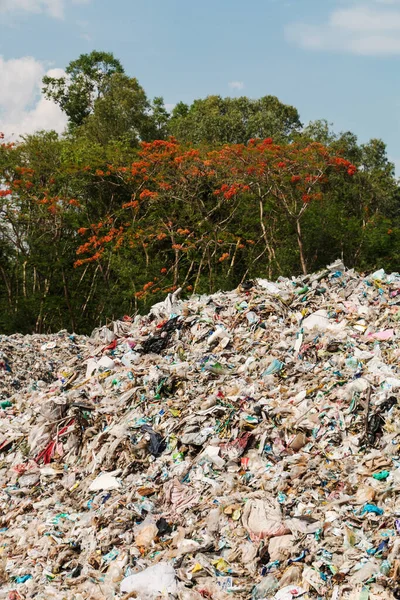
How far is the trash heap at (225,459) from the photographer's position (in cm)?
396

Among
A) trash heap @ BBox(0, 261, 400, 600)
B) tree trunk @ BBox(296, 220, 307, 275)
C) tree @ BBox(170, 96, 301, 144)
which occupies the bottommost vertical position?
trash heap @ BBox(0, 261, 400, 600)

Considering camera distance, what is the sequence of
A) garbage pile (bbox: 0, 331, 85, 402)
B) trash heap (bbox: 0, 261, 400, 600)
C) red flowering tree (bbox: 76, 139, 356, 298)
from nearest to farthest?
1. trash heap (bbox: 0, 261, 400, 600)
2. garbage pile (bbox: 0, 331, 85, 402)
3. red flowering tree (bbox: 76, 139, 356, 298)

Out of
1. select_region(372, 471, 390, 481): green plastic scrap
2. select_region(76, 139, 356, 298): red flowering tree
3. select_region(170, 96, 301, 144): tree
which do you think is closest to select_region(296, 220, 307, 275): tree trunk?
select_region(76, 139, 356, 298): red flowering tree

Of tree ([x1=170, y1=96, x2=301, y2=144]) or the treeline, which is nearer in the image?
the treeline

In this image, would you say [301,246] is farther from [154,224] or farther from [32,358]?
[32,358]

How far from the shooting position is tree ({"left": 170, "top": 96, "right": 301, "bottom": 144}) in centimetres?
2311

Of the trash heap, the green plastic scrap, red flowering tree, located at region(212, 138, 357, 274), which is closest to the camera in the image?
the trash heap

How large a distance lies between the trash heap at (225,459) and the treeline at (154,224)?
32.7 feet

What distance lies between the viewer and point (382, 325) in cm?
641

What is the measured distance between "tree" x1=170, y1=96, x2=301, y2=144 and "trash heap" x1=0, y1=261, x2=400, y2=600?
50.0 feet

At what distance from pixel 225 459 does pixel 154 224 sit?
1402cm

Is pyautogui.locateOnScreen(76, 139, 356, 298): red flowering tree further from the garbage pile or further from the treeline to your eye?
the garbage pile

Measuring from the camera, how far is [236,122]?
23.1m

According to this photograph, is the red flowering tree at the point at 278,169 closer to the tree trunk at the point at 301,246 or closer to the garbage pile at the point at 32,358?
the tree trunk at the point at 301,246
